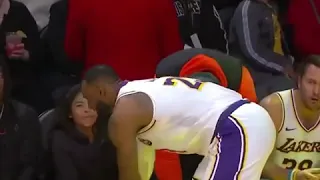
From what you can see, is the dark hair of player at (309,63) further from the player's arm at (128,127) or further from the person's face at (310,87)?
the player's arm at (128,127)

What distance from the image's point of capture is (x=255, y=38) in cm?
429

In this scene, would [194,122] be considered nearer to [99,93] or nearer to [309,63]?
[99,93]

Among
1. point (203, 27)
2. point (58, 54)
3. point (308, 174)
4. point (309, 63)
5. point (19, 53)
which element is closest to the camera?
point (308, 174)

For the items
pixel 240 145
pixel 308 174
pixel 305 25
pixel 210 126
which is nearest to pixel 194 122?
pixel 210 126

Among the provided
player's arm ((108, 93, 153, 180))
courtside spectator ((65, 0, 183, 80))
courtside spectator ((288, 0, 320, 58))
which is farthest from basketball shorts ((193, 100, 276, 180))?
courtside spectator ((288, 0, 320, 58))

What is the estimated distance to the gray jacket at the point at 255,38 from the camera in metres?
4.29

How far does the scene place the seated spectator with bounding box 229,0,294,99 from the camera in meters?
4.29

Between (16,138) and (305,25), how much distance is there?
1769 mm

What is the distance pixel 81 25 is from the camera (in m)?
3.81

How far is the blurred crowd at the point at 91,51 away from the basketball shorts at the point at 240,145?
344mm

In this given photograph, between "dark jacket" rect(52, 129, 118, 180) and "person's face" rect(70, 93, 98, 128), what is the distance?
0.20 ft

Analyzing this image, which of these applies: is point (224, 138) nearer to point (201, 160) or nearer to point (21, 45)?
point (201, 160)

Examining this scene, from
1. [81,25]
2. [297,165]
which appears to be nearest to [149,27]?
[81,25]

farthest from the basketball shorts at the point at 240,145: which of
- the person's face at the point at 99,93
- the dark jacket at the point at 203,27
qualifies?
the dark jacket at the point at 203,27
